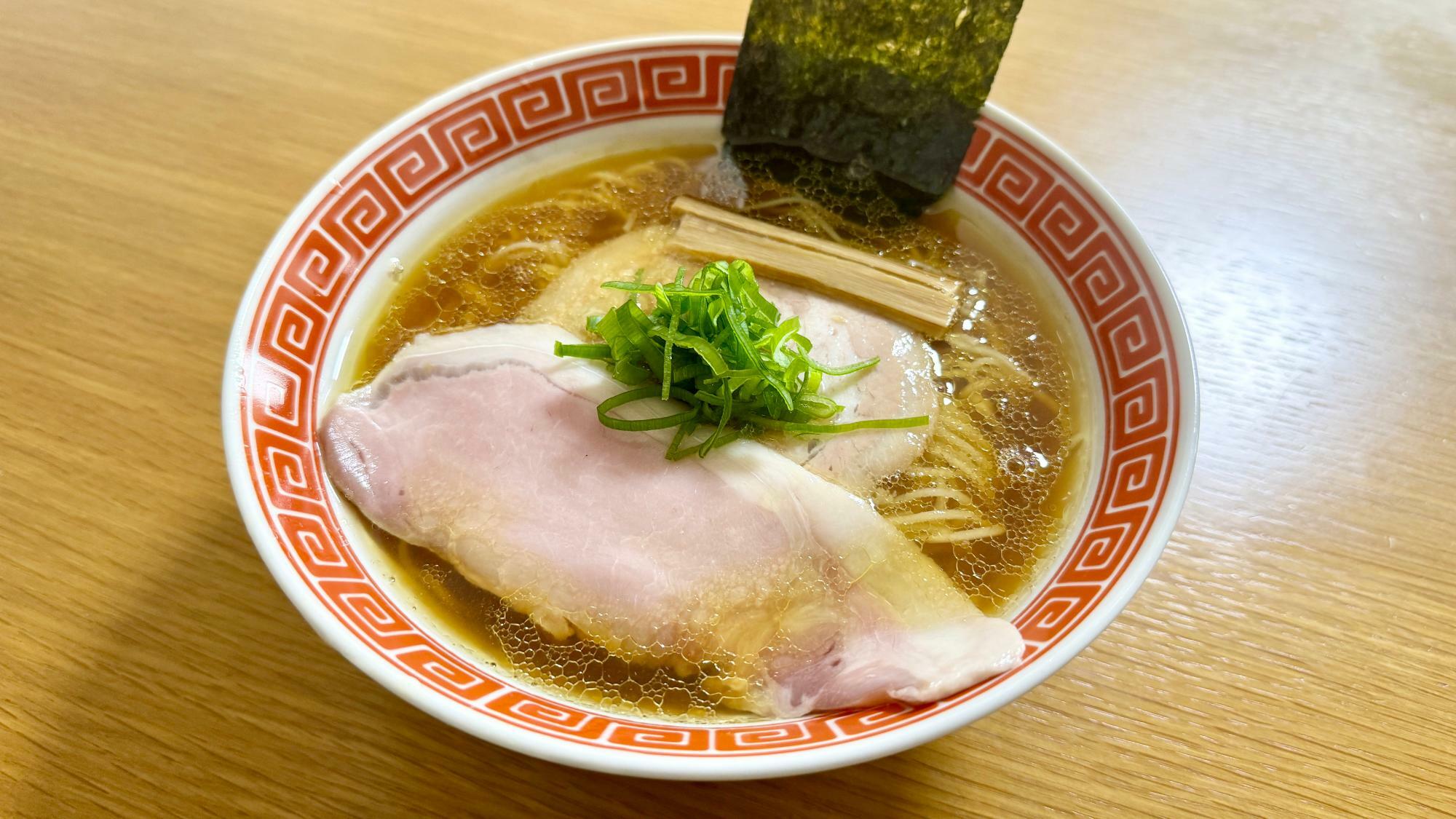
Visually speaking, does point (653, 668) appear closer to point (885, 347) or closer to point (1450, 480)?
point (885, 347)

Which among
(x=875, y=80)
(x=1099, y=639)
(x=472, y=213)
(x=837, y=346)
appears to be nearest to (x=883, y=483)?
(x=837, y=346)

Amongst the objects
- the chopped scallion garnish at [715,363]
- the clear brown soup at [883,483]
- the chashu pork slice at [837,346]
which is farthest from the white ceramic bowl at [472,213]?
the chopped scallion garnish at [715,363]

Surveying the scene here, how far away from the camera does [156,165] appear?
180 centimetres

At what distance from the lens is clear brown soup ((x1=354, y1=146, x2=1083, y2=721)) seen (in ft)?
4.09

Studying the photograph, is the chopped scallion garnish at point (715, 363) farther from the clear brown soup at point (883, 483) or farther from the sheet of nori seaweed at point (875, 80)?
the sheet of nori seaweed at point (875, 80)

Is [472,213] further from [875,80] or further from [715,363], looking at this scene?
[875,80]

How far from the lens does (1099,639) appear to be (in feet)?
4.24

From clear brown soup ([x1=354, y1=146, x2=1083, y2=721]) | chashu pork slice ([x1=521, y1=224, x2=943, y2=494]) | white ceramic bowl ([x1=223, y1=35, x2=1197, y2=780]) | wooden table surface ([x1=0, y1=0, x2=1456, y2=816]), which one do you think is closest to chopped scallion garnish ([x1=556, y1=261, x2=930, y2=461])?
chashu pork slice ([x1=521, y1=224, x2=943, y2=494])

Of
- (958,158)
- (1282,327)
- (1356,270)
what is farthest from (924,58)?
(1356,270)

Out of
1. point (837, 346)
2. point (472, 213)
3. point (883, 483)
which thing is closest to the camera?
point (883, 483)

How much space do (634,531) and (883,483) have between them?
0.45m

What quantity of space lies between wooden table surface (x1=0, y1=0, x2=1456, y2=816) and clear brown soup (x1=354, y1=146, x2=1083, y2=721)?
16cm

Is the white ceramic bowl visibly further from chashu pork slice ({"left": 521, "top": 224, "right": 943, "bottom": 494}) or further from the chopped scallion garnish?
the chopped scallion garnish

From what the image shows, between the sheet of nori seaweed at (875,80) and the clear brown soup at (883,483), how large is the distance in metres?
0.13
